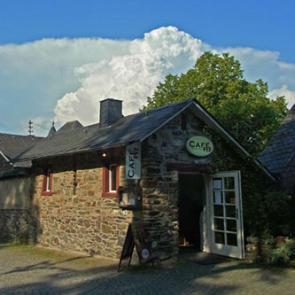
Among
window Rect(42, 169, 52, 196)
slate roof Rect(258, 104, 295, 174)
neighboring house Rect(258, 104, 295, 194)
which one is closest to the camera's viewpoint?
neighboring house Rect(258, 104, 295, 194)

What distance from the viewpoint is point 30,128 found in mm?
47469

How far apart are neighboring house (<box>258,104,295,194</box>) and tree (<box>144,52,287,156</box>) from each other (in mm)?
6225

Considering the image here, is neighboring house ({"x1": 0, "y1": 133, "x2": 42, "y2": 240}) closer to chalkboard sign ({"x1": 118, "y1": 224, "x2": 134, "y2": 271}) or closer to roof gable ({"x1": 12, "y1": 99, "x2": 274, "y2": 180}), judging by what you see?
roof gable ({"x1": 12, "y1": 99, "x2": 274, "y2": 180})

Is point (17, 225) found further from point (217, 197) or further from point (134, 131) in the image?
point (217, 197)

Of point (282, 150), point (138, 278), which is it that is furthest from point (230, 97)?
point (138, 278)

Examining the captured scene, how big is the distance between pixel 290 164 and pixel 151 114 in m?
4.57

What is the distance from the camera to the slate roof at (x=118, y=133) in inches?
373

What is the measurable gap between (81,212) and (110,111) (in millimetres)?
3828

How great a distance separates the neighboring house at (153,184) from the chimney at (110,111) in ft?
0.24

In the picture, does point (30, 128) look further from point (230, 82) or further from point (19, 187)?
point (19, 187)

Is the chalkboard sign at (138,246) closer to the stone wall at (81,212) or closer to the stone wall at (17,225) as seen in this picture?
the stone wall at (81,212)

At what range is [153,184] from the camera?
955 centimetres

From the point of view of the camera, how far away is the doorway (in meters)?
12.2

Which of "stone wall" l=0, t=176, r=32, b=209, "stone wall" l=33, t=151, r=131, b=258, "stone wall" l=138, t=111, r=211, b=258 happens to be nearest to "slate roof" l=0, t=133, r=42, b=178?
"stone wall" l=0, t=176, r=32, b=209
